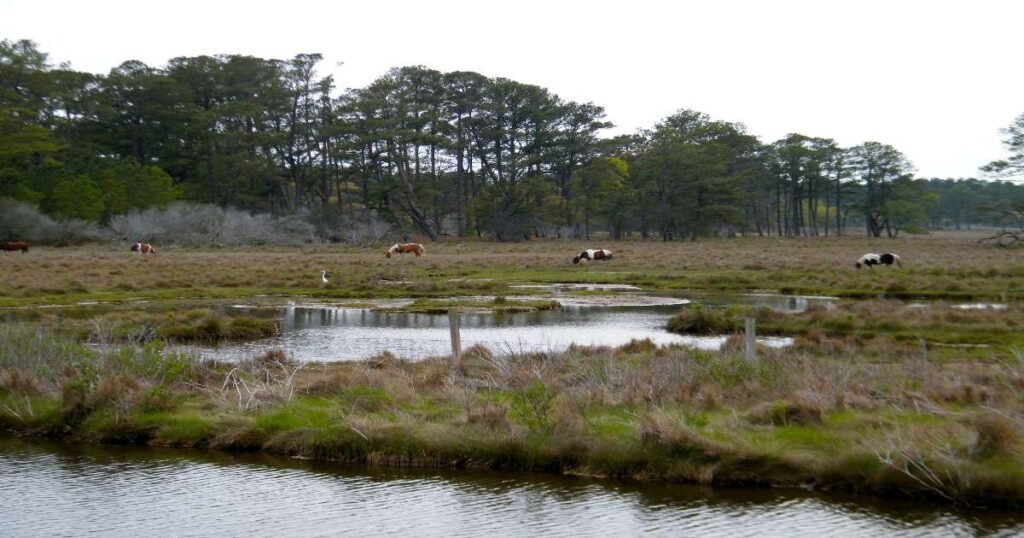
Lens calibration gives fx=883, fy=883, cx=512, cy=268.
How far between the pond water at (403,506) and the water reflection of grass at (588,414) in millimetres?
376

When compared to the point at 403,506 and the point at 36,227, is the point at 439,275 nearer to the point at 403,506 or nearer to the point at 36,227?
the point at 403,506

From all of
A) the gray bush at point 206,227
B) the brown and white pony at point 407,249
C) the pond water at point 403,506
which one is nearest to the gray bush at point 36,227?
the gray bush at point 206,227

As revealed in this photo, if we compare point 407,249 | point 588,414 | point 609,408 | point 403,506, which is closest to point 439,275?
point 407,249

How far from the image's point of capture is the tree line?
82.1 meters

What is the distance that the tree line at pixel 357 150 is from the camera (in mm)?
82062

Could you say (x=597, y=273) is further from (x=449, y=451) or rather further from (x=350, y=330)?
(x=449, y=451)

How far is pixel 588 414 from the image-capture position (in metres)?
13.0

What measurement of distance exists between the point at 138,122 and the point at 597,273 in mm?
58077

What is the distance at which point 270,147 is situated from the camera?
8831cm

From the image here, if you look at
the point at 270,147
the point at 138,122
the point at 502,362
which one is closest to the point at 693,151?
the point at 270,147

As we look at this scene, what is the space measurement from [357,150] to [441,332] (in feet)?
210

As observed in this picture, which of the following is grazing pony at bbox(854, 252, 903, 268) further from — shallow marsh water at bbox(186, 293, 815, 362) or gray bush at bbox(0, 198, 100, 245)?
gray bush at bbox(0, 198, 100, 245)

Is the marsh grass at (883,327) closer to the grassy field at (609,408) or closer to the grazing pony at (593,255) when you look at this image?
the grassy field at (609,408)

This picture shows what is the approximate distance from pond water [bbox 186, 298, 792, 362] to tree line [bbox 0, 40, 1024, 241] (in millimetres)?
53237
